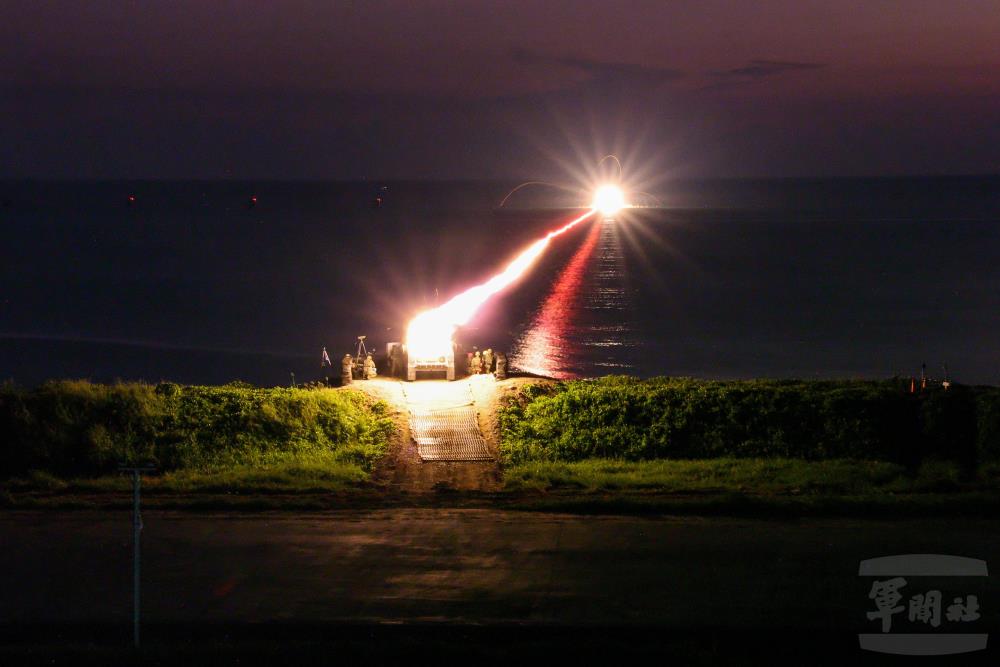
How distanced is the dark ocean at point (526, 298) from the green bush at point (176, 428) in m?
22.6

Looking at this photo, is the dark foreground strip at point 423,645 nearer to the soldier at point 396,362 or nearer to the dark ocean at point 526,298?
the soldier at point 396,362

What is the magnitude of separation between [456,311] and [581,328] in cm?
742

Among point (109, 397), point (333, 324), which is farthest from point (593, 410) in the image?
point (333, 324)

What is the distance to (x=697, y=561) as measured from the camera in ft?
48.6

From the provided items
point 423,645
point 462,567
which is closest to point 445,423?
point 462,567

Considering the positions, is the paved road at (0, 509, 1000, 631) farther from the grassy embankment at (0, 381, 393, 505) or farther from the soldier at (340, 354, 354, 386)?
the soldier at (340, 354, 354, 386)

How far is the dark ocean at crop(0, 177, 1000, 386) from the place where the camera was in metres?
52.0

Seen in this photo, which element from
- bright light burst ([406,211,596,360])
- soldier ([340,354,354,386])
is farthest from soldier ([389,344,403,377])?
soldier ([340,354,354,386])

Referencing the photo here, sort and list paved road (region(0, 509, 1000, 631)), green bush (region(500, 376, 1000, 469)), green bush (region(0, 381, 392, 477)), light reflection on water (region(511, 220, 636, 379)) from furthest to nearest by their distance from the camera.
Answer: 1. light reflection on water (region(511, 220, 636, 379))
2. green bush (region(500, 376, 1000, 469))
3. green bush (region(0, 381, 392, 477))
4. paved road (region(0, 509, 1000, 631))

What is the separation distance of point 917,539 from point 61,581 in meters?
11.6

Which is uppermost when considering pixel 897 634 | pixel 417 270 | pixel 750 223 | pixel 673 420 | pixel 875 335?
pixel 750 223

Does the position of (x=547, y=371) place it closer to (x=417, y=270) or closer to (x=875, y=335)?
(x=875, y=335)

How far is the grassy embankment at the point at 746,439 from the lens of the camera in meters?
19.6

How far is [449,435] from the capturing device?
72.6 ft
